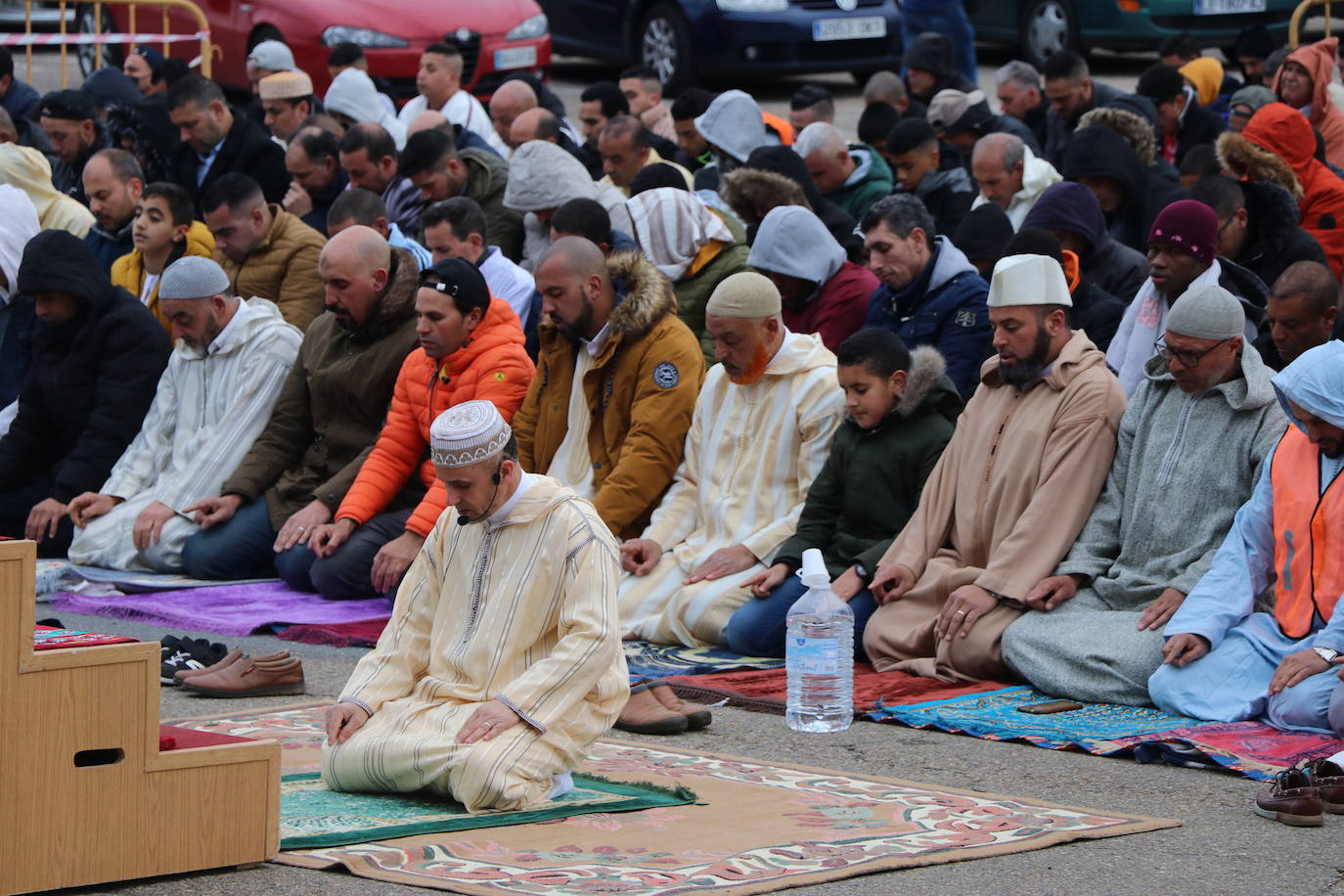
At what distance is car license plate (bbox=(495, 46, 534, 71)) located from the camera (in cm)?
1688

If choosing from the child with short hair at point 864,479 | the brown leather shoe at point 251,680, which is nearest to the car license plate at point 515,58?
the child with short hair at point 864,479

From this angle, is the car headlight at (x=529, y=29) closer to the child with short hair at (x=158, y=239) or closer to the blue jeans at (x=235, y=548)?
the child with short hair at (x=158, y=239)

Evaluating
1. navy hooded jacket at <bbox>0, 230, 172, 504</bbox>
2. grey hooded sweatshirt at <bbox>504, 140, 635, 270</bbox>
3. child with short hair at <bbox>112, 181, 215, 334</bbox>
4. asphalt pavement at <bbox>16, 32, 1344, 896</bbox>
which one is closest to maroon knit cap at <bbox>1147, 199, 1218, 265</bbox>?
asphalt pavement at <bbox>16, 32, 1344, 896</bbox>

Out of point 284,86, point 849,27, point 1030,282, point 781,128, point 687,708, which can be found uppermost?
point 849,27

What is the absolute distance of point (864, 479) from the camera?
8.27 metres

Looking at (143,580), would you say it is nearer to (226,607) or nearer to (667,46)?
(226,607)

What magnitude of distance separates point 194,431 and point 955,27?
878 cm

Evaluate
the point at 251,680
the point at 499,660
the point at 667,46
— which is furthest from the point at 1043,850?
the point at 667,46

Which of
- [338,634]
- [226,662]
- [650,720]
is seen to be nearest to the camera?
[650,720]

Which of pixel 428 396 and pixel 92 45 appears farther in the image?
pixel 92 45

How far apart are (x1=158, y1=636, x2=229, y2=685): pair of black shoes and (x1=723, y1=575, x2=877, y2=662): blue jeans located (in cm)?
194

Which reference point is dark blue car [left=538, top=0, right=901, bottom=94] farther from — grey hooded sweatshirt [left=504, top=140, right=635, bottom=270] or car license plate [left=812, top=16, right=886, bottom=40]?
grey hooded sweatshirt [left=504, top=140, right=635, bottom=270]

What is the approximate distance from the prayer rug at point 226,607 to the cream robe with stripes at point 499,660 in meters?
2.80

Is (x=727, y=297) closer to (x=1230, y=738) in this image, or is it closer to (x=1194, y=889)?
(x=1230, y=738)
